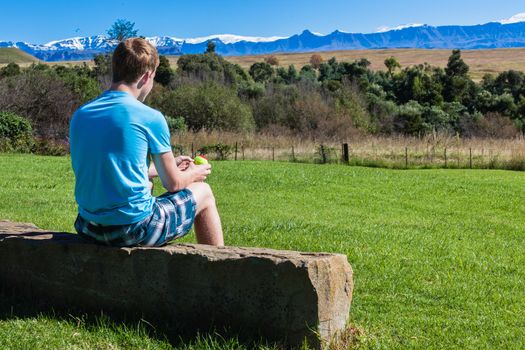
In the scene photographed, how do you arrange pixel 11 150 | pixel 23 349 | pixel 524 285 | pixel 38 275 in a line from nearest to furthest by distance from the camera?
pixel 23 349
pixel 38 275
pixel 524 285
pixel 11 150

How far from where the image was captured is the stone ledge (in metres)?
3.78

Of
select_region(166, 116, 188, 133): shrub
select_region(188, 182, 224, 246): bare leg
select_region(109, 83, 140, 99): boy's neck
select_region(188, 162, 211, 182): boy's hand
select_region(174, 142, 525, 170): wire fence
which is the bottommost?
select_region(174, 142, 525, 170): wire fence

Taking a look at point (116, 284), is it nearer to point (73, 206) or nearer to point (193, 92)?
point (73, 206)

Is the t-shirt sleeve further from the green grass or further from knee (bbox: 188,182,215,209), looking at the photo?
the green grass

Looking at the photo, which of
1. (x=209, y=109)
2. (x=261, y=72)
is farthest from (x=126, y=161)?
(x=261, y=72)

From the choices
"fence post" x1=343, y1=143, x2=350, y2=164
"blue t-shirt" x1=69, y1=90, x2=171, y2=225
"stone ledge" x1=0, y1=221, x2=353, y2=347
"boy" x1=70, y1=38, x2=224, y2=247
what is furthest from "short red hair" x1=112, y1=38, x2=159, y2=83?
"fence post" x1=343, y1=143, x2=350, y2=164

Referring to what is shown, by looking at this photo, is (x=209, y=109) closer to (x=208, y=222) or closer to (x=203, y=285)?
(x=208, y=222)

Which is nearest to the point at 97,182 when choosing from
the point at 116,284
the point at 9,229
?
the point at 116,284

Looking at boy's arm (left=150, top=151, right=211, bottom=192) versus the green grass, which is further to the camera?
the green grass

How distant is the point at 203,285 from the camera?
3975mm

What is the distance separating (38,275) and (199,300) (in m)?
1.34

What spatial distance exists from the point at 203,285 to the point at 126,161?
936mm

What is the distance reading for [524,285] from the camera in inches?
237

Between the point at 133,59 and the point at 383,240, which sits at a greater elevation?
the point at 133,59
